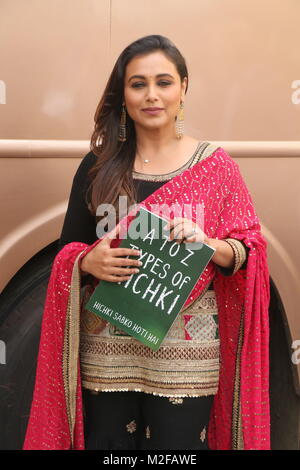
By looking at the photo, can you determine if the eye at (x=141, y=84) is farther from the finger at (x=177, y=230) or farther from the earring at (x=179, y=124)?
the finger at (x=177, y=230)

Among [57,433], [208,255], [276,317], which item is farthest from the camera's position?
[276,317]

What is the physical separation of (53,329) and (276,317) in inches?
39.2

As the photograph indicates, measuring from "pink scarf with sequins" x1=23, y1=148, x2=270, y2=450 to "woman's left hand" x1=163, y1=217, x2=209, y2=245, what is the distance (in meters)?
0.12

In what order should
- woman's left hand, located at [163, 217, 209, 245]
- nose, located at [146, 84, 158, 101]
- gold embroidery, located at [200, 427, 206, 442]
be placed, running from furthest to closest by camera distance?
gold embroidery, located at [200, 427, 206, 442] → nose, located at [146, 84, 158, 101] → woman's left hand, located at [163, 217, 209, 245]

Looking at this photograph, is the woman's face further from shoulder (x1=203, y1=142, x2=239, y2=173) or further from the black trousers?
the black trousers

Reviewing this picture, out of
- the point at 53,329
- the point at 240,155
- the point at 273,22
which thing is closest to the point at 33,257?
the point at 53,329

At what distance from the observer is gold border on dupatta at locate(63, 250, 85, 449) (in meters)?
1.90

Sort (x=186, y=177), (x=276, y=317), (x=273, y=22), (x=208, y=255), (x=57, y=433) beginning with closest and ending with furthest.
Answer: (x=208, y=255), (x=186, y=177), (x=57, y=433), (x=273, y=22), (x=276, y=317)

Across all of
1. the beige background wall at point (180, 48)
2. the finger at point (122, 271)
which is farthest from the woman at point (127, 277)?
the beige background wall at point (180, 48)

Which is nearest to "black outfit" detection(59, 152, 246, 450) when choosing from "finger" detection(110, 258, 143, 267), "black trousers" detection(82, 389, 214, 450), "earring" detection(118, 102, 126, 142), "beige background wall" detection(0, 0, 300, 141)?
"black trousers" detection(82, 389, 214, 450)
